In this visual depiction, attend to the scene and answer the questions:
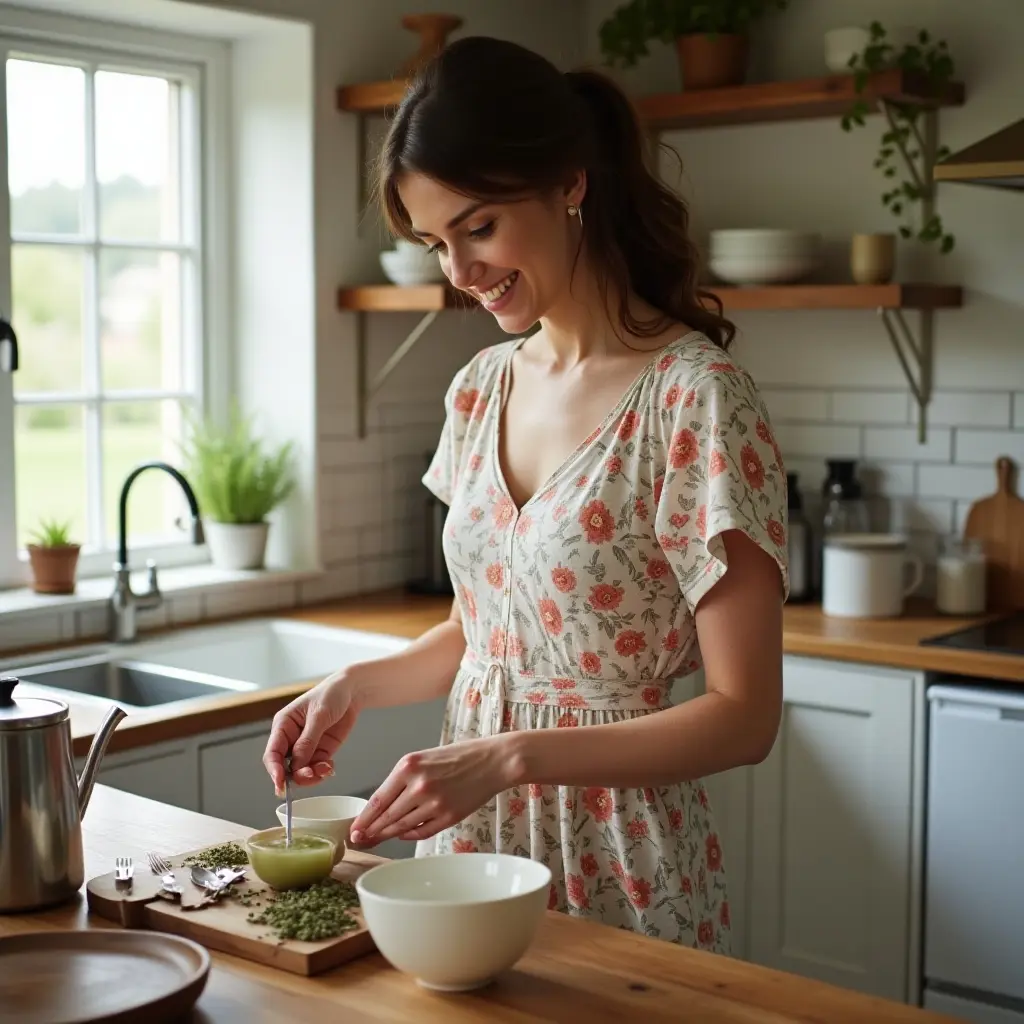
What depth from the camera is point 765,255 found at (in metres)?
3.55

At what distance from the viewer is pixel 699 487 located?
1.77m

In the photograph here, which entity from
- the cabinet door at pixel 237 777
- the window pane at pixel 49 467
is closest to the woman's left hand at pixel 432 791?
the cabinet door at pixel 237 777

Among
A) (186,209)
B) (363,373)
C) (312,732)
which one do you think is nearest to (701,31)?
(363,373)

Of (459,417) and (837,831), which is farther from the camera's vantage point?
(837,831)

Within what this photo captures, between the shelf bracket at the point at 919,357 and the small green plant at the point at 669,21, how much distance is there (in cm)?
77

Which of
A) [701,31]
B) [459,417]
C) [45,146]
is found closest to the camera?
[459,417]

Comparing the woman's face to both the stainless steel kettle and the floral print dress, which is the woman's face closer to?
the floral print dress

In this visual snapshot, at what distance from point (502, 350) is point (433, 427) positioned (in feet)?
6.08

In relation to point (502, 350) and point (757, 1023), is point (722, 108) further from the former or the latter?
point (757, 1023)

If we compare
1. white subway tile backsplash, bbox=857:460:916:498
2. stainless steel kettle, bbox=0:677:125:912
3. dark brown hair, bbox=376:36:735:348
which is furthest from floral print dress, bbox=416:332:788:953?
white subway tile backsplash, bbox=857:460:916:498

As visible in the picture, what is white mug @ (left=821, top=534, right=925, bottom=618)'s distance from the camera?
3.38 metres

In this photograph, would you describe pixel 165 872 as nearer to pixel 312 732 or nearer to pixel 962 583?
pixel 312 732

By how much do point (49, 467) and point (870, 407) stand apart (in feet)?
6.29

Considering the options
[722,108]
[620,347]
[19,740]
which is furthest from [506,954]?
[722,108]
